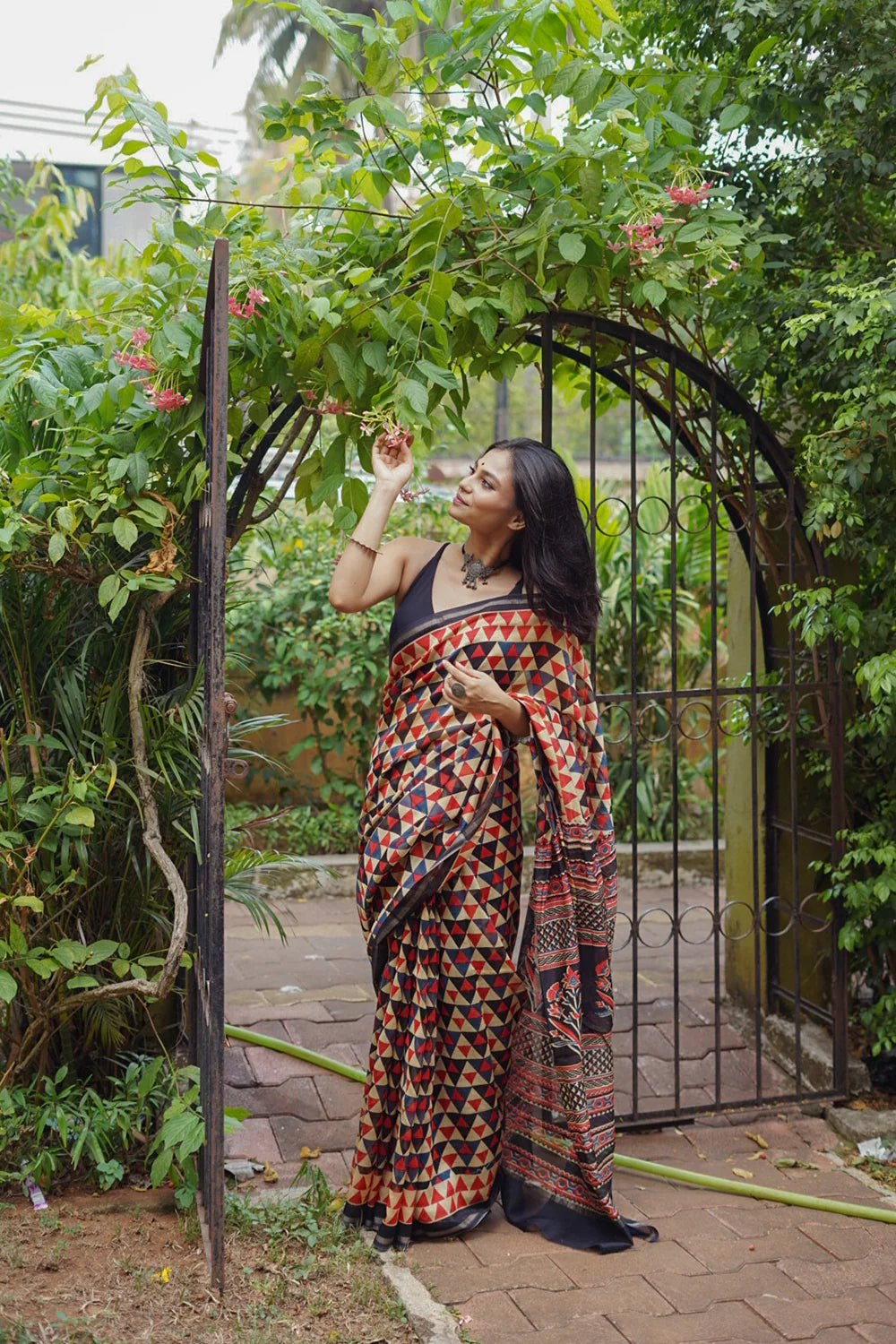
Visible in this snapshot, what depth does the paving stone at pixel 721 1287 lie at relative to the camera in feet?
9.12

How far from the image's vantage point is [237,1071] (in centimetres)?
401

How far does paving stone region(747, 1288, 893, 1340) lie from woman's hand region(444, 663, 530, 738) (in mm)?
1435

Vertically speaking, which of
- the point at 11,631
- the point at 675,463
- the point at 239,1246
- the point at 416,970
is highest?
the point at 675,463

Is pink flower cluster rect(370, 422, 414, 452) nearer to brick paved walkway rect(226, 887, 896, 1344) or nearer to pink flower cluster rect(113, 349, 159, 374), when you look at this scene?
pink flower cluster rect(113, 349, 159, 374)

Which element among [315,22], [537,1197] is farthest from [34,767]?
[315,22]

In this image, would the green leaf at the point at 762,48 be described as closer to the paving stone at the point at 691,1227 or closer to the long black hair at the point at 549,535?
the long black hair at the point at 549,535

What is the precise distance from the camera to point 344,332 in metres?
3.03

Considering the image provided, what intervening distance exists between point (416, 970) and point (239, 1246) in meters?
0.75

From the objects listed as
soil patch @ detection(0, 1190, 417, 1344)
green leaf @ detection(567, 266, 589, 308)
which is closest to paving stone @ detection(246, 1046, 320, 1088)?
soil patch @ detection(0, 1190, 417, 1344)

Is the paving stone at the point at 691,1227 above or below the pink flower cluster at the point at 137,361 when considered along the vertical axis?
below

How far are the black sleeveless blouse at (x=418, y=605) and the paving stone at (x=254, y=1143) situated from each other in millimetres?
1488

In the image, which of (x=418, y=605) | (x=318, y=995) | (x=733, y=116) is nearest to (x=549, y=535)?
(x=418, y=605)

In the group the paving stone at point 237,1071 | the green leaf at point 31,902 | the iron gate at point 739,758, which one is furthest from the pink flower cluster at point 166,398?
the paving stone at point 237,1071

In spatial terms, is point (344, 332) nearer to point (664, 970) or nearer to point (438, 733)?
point (438, 733)
